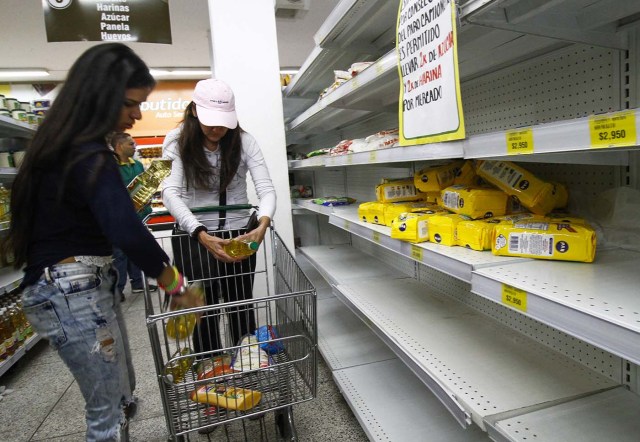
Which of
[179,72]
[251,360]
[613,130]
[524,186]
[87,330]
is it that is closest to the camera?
[613,130]

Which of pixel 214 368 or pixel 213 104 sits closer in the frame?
pixel 214 368

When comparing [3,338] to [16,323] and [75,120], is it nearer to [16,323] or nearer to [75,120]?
[16,323]

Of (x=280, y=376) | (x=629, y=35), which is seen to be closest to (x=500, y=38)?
(x=629, y=35)

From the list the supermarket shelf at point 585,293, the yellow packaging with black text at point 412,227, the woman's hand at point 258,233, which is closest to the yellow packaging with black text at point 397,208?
the yellow packaging with black text at point 412,227

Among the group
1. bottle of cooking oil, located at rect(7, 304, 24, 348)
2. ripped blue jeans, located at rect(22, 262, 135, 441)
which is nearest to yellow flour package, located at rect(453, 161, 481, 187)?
ripped blue jeans, located at rect(22, 262, 135, 441)

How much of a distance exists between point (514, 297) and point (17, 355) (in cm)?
314

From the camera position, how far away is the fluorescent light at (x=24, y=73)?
22.1 feet

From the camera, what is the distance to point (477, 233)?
1.23 m

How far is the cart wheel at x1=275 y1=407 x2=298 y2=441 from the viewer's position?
1545mm

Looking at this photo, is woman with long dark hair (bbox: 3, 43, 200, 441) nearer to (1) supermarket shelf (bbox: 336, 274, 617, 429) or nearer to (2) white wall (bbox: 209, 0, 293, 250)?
(1) supermarket shelf (bbox: 336, 274, 617, 429)

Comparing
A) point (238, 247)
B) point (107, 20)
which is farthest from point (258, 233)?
point (107, 20)

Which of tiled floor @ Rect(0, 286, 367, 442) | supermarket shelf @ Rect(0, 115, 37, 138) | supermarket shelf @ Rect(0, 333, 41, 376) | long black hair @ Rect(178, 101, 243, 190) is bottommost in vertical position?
tiled floor @ Rect(0, 286, 367, 442)

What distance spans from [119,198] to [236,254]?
645 millimetres

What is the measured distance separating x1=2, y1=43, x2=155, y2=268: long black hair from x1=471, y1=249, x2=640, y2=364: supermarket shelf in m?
1.07
